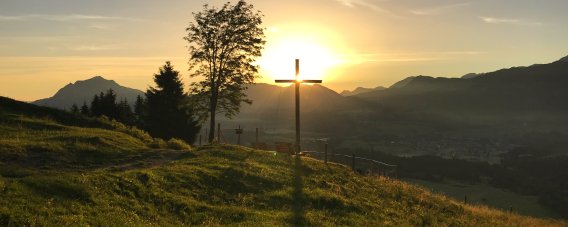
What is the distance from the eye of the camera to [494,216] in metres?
32.4

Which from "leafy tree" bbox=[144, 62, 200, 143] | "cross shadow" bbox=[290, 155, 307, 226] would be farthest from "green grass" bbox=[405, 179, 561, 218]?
"cross shadow" bbox=[290, 155, 307, 226]

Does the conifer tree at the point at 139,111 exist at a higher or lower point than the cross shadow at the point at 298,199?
higher

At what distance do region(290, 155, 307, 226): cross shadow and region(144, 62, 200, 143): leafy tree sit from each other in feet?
105

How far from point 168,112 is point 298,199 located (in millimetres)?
42713

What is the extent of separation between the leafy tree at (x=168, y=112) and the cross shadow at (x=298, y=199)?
105 feet

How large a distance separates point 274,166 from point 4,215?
20.0 meters

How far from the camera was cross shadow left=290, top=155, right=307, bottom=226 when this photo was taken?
64.6 ft

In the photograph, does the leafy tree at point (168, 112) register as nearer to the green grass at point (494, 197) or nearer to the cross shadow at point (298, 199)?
the cross shadow at point (298, 199)

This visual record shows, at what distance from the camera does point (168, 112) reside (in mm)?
62906

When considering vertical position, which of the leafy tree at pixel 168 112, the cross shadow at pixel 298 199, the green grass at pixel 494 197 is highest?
the leafy tree at pixel 168 112

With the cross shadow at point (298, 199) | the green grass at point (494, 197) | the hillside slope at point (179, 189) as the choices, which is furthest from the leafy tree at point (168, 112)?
the green grass at point (494, 197)

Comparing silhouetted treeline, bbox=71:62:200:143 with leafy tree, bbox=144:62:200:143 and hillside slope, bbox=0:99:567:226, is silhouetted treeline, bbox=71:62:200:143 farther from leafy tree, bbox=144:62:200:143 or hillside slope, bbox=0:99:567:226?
hillside slope, bbox=0:99:567:226

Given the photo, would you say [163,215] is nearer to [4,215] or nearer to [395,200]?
[4,215]

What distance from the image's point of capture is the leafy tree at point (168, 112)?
6191cm
